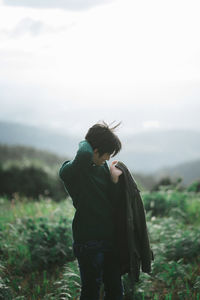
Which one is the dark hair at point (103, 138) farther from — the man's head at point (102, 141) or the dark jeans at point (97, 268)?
the dark jeans at point (97, 268)

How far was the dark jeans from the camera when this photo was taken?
254 centimetres

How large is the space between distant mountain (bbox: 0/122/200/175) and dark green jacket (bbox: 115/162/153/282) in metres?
47.4

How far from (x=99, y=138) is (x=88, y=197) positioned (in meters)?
0.50

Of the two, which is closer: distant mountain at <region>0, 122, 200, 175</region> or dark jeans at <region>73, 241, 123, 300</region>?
dark jeans at <region>73, 241, 123, 300</region>

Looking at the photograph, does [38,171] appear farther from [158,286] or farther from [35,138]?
[35,138]

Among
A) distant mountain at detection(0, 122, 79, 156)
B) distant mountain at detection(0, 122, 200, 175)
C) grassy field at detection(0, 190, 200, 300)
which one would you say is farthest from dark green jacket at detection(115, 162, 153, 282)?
distant mountain at detection(0, 122, 79, 156)

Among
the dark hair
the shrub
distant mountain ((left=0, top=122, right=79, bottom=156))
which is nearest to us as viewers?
the dark hair

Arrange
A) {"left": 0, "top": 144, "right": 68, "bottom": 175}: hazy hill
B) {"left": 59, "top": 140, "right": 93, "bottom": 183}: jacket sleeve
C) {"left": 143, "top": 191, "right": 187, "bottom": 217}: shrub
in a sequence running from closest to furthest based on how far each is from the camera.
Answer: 1. {"left": 59, "top": 140, "right": 93, "bottom": 183}: jacket sleeve
2. {"left": 143, "top": 191, "right": 187, "bottom": 217}: shrub
3. {"left": 0, "top": 144, "right": 68, "bottom": 175}: hazy hill

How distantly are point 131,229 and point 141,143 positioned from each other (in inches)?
2912

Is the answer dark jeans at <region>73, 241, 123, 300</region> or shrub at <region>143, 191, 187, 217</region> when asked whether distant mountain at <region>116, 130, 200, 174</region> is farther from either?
dark jeans at <region>73, 241, 123, 300</region>

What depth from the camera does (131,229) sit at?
261 centimetres

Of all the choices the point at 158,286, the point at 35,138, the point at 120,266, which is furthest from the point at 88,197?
the point at 35,138

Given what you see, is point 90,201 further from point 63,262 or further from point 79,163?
point 63,262

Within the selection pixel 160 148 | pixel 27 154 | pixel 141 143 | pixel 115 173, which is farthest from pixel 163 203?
pixel 160 148
